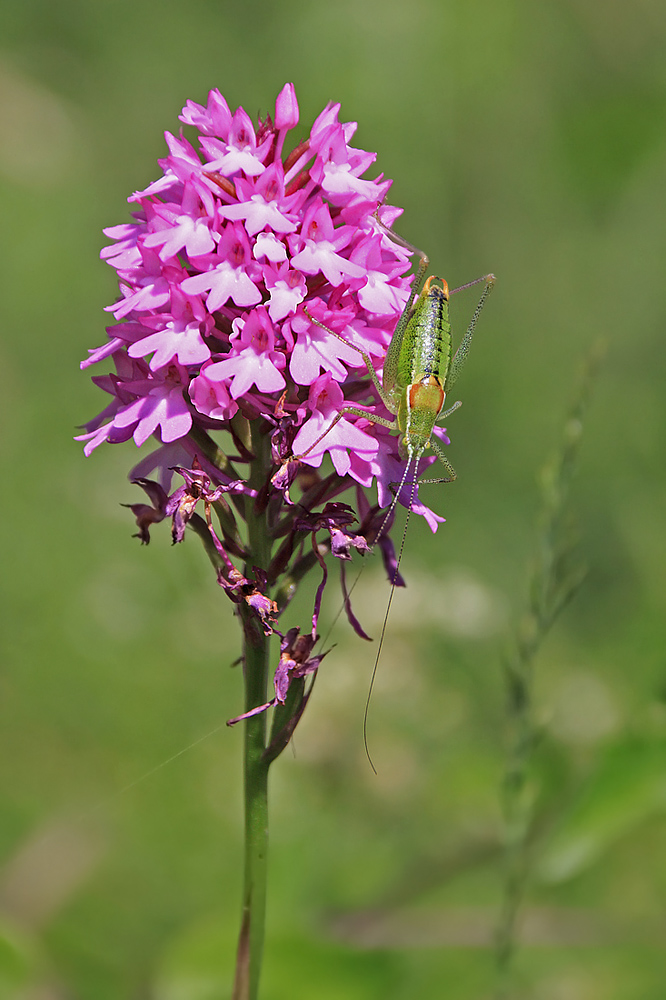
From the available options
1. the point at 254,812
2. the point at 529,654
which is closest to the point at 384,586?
the point at 529,654

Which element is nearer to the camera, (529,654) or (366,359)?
(366,359)

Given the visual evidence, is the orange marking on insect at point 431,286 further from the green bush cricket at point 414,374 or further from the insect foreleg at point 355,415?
the insect foreleg at point 355,415

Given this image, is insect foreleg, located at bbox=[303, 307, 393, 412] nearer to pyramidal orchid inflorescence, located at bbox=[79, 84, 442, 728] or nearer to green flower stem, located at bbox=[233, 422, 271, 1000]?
pyramidal orchid inflorescence, located at bbox=[79, 84, 442, 728]

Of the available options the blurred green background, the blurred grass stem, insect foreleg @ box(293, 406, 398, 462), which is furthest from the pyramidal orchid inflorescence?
the blurred green background

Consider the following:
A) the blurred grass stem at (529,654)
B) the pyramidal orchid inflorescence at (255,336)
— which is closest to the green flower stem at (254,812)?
the pyramidal orchid inflorescence at (255,336)

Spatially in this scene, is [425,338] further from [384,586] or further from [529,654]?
[384,586]

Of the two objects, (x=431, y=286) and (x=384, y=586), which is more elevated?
(x=431, y=286)
